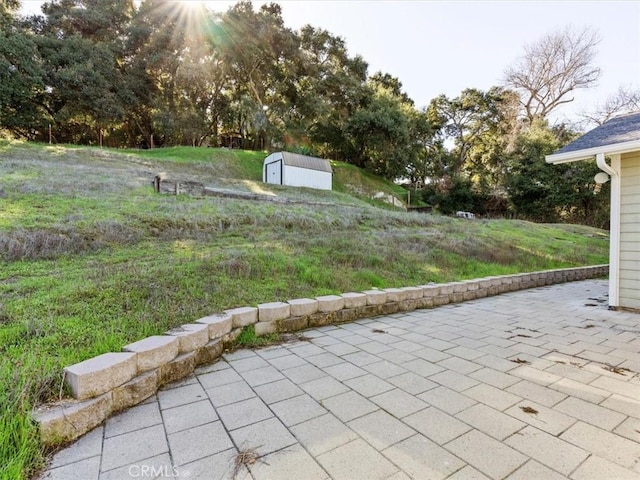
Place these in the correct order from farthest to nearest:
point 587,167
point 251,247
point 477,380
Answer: point 587,167, point 251,247, point 477,380

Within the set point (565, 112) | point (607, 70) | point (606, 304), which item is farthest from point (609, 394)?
point (607, 70)

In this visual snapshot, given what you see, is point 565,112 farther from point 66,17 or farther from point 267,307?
point 66,17

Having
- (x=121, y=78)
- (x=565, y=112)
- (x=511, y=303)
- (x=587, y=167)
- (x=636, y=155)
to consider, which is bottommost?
(x=511, y=303)

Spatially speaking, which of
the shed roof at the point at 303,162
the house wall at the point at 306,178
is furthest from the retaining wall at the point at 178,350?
the shed roof at the point at 303,162

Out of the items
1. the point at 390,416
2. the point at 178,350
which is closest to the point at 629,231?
the point at 390,416

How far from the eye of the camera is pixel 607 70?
56.7ft

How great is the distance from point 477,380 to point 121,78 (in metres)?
22.3

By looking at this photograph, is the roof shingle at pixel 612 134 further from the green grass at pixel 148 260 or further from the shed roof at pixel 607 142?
the green grass at pixel 148 260

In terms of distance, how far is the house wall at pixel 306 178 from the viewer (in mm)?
15078

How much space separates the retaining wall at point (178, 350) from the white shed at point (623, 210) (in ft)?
5.99

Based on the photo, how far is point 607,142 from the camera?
3.59 metres

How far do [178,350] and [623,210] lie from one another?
15.8ft

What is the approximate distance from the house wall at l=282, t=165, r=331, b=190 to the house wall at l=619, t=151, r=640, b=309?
40.9 feet

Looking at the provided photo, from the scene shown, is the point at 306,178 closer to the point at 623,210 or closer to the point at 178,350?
the point at 623,210
